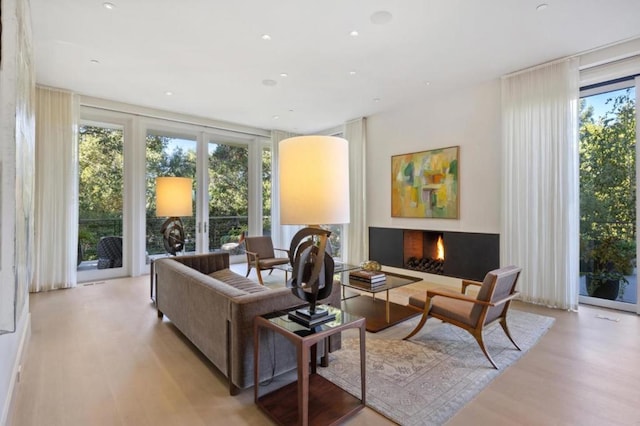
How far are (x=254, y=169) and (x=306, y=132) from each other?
1.57 meters

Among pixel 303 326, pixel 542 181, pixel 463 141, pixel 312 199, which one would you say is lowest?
pixel 303 326

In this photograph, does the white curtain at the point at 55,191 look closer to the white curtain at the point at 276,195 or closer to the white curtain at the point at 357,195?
the white curtain at the point at 276,195

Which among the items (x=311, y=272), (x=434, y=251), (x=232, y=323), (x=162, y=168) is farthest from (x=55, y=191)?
(x=434, y=251)

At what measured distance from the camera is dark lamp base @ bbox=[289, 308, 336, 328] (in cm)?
187

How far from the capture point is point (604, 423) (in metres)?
1.82

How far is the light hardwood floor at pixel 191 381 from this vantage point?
188cm

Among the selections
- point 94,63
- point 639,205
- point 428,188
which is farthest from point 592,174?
point 94,63

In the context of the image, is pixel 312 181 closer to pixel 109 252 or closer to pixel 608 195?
pixel 608 195

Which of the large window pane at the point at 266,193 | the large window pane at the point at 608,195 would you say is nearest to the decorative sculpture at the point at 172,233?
the large window pane at the point at 266,193

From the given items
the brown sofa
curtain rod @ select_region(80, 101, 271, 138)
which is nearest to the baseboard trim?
the brown sofa

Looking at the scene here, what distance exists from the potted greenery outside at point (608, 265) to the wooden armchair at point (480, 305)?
2.09 meters

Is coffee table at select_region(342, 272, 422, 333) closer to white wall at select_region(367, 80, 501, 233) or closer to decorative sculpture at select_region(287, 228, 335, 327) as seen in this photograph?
decorative sculpture at select_region(287, 228, 335, 327)

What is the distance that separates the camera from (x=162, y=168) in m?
5.88

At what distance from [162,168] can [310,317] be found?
517 cm
